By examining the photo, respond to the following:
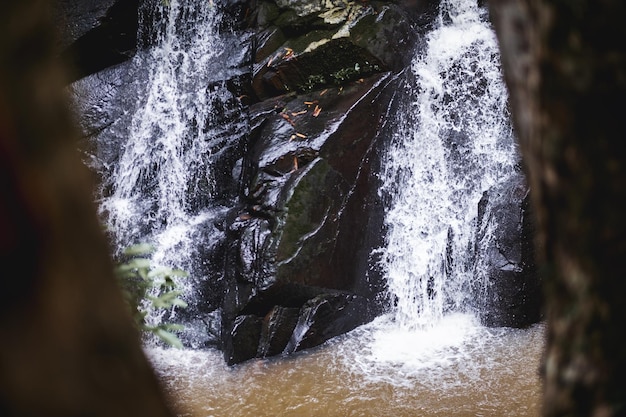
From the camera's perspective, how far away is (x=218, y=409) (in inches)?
198

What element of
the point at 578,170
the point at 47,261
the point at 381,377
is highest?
the point at 578,170

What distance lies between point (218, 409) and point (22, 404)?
466cm

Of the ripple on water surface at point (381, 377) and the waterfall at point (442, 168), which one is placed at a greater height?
the waterfall at point (442, 168)

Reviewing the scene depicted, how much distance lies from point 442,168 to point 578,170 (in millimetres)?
6256

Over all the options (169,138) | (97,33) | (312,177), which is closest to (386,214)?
(312,177)

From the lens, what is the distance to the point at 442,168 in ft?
23.5

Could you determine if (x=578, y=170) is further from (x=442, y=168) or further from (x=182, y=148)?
(x=182, y=148)

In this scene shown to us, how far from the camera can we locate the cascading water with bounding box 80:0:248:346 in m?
7.34

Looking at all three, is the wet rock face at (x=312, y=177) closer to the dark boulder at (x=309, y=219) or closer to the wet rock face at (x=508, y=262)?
the dark boulder at (x=309, y=219)

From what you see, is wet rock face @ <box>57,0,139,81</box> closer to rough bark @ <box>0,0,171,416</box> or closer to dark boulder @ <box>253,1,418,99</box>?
dark boulder @ <box>253,1,418,99</box>

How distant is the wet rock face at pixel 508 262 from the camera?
5973mm

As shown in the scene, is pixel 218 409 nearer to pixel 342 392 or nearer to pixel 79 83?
pixel 342 392

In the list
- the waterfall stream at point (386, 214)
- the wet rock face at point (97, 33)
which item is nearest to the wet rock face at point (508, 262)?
the waterfall stream at point (386, 214)

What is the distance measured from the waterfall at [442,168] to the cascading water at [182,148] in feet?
8.04
